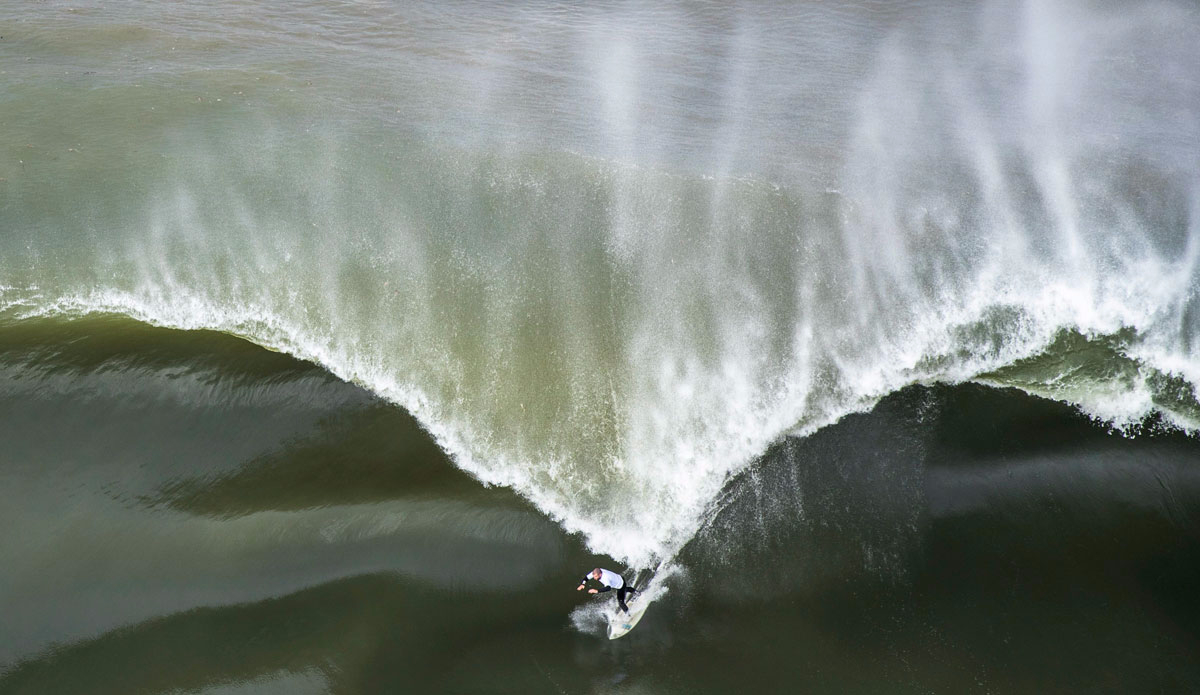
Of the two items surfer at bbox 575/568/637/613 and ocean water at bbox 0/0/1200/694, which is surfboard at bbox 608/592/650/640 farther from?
ocean water at bbox 0/0/1200/694

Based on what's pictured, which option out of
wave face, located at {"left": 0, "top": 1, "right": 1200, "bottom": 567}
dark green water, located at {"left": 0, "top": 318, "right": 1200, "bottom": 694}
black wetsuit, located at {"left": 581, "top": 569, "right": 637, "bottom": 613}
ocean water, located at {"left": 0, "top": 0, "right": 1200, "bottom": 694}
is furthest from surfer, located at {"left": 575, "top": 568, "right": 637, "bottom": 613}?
wave face, located at {"left": 0, "top": 1, "right": 1200, "bottom": 567}

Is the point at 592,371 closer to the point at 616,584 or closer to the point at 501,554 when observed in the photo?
the point at 501,554

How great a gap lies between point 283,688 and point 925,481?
952 cm

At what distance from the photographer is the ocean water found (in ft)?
32.6

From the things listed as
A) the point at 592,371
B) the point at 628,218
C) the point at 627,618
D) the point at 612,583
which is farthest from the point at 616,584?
the point at 628,218

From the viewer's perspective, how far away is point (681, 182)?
47.3ft

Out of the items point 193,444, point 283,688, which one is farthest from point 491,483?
point 193,444

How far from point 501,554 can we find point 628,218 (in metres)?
6.61

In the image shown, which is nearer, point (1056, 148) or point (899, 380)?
point (899, 380)

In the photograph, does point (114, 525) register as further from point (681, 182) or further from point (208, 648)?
point (681, 182)

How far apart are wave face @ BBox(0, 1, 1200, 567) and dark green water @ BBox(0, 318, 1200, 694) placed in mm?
679

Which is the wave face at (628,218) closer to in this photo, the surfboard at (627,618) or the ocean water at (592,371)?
the ocean water at (592,371)

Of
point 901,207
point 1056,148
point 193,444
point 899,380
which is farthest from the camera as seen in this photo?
point 1056,148

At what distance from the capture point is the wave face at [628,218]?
39.4 ft
